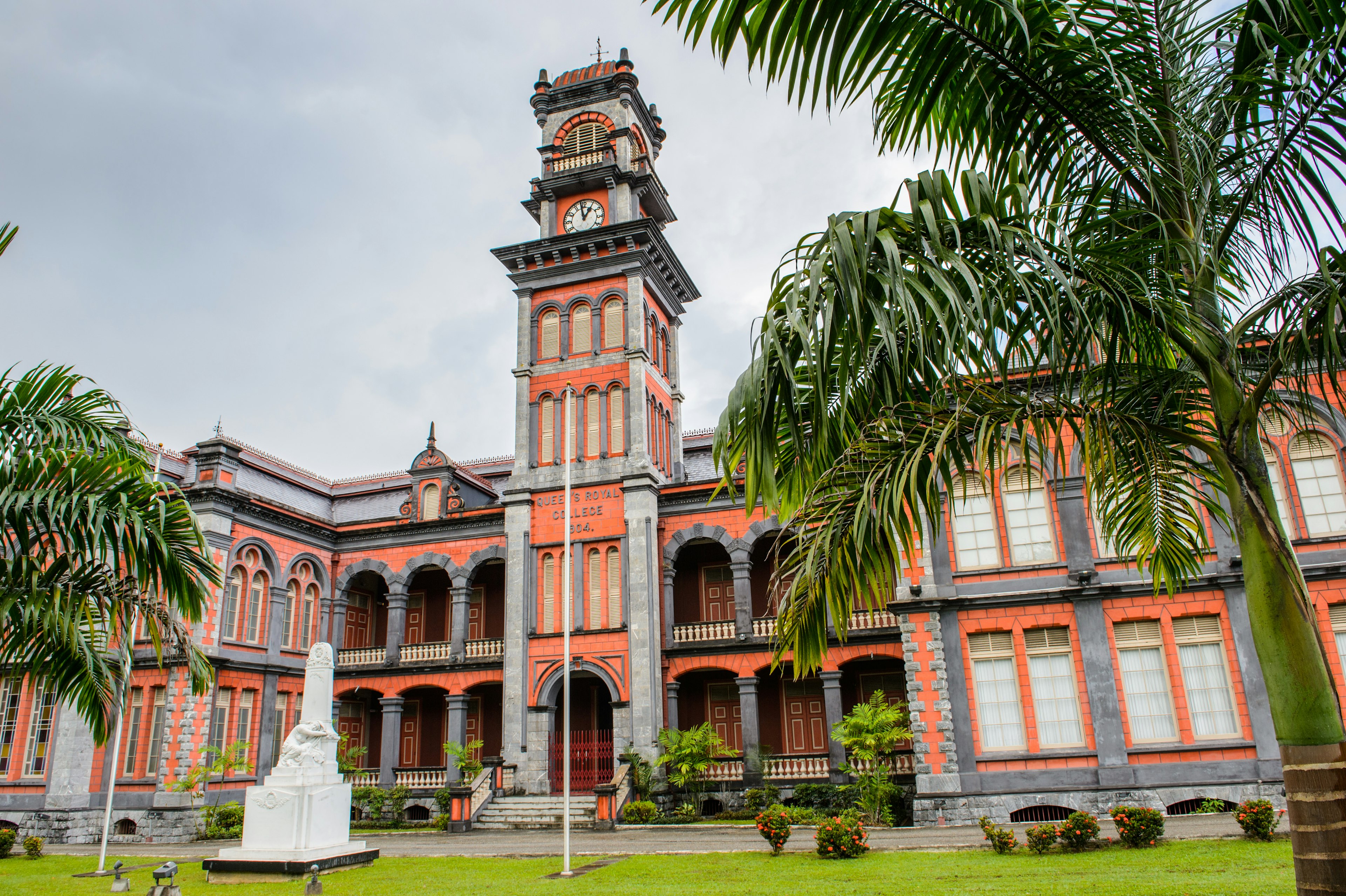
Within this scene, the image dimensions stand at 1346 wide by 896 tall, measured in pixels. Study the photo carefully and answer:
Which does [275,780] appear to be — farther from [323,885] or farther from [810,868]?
[810,868]

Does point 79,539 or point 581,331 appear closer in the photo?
point 79,539

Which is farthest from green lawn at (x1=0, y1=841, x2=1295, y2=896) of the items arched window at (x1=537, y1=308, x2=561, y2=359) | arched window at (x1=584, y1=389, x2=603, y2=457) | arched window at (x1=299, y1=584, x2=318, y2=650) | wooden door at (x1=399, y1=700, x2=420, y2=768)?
arched window at (x1=537, y1=308, x2=561, y2=359)

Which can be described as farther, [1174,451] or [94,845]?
[94,845]

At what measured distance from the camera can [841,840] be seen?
13.3m

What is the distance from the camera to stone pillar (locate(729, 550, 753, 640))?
78.2 feet

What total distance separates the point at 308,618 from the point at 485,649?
19.6 feet

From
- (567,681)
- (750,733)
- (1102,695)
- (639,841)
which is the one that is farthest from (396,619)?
(1102,695)

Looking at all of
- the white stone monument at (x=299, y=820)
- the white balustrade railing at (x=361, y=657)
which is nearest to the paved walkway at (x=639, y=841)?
the white stone monument at (x=299, y=820)

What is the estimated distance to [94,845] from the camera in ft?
72.5

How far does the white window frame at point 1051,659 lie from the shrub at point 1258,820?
579 cm

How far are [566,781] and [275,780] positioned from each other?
14.6ft

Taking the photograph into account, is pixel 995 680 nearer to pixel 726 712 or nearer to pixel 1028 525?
pixel 1028 525

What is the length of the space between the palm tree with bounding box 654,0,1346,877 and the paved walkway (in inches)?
387

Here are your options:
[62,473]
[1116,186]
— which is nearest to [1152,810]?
[1116,186]
